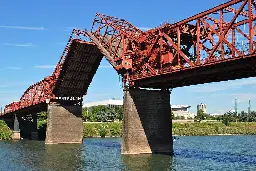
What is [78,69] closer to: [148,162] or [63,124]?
[63,124]

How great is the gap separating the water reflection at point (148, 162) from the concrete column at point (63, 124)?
34.7 meters

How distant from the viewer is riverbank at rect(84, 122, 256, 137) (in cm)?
12325

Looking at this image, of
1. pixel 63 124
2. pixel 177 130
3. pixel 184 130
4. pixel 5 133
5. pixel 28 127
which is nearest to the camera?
pixel 63 124

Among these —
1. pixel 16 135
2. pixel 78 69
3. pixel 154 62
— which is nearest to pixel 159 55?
pixel 154 62

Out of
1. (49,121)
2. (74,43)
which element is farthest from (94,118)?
(74,43)

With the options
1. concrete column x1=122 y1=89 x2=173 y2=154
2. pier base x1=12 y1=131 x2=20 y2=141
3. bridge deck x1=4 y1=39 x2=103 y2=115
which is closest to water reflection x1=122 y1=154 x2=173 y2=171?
concrete column x1=122 y1=89 x2=173 y2=154

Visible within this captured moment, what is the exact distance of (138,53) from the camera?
59875 mm

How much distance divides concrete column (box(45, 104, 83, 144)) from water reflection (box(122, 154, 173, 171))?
34725 mm

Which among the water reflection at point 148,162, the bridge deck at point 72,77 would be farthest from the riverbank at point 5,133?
the water reflection at point 148,162

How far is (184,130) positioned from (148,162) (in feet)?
307

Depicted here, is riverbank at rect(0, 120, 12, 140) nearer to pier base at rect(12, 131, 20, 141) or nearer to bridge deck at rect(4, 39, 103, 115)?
pier base at rect(12, 131, 20, 141)

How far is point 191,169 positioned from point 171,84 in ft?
61.4

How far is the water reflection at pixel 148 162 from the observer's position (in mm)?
43659

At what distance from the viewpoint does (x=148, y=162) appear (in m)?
48.3
